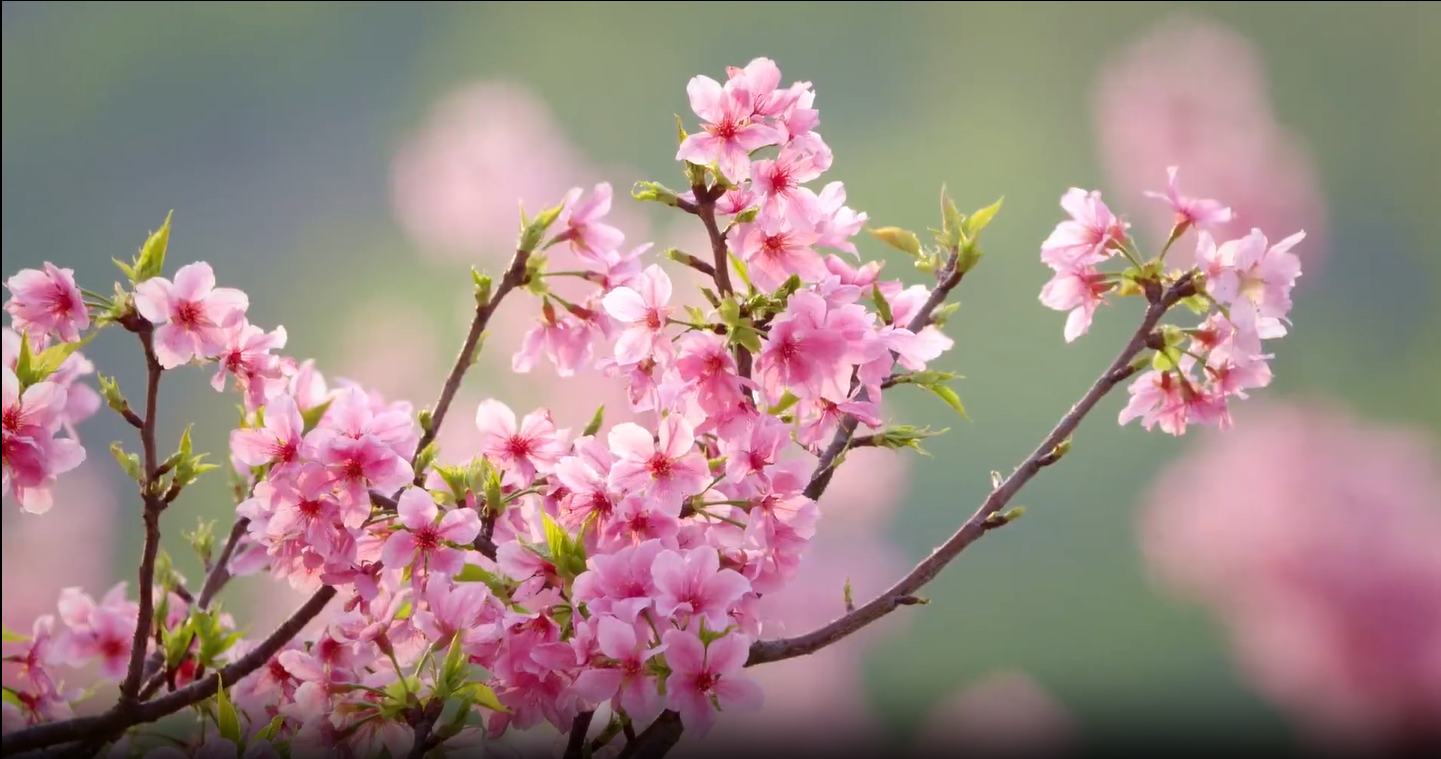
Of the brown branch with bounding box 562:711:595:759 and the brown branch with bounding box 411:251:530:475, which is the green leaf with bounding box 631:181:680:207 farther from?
the brown branch with bounding box 562:711:595:759

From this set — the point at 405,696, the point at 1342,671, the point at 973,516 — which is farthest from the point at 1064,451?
the point at 1342,671

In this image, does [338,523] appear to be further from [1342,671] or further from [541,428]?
[1342,671]

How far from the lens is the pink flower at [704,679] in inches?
28.0

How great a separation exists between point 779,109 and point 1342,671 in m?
1.86

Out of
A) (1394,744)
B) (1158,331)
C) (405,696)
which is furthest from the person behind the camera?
(1394,744)

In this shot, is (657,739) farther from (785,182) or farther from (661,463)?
(785,182)

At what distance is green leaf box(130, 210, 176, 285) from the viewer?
824 mm

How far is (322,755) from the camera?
780 millimetres

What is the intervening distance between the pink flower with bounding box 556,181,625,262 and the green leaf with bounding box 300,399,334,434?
225 mm

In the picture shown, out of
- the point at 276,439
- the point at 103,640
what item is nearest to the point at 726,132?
the point at 276,439

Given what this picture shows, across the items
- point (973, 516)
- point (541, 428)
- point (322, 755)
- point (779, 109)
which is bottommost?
point (322, 755)

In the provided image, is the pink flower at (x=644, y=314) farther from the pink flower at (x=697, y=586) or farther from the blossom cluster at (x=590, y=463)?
the pink flower at (x=697, y=586)

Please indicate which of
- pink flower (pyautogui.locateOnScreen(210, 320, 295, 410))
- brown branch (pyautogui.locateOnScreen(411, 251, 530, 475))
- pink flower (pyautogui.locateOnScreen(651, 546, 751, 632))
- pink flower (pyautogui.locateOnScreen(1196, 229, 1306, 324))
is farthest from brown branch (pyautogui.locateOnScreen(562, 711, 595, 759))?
pink flower (pyautogui.locateOnScreen(1196, 229, 1306, 324))

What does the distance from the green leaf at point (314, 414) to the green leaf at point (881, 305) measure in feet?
1.41
